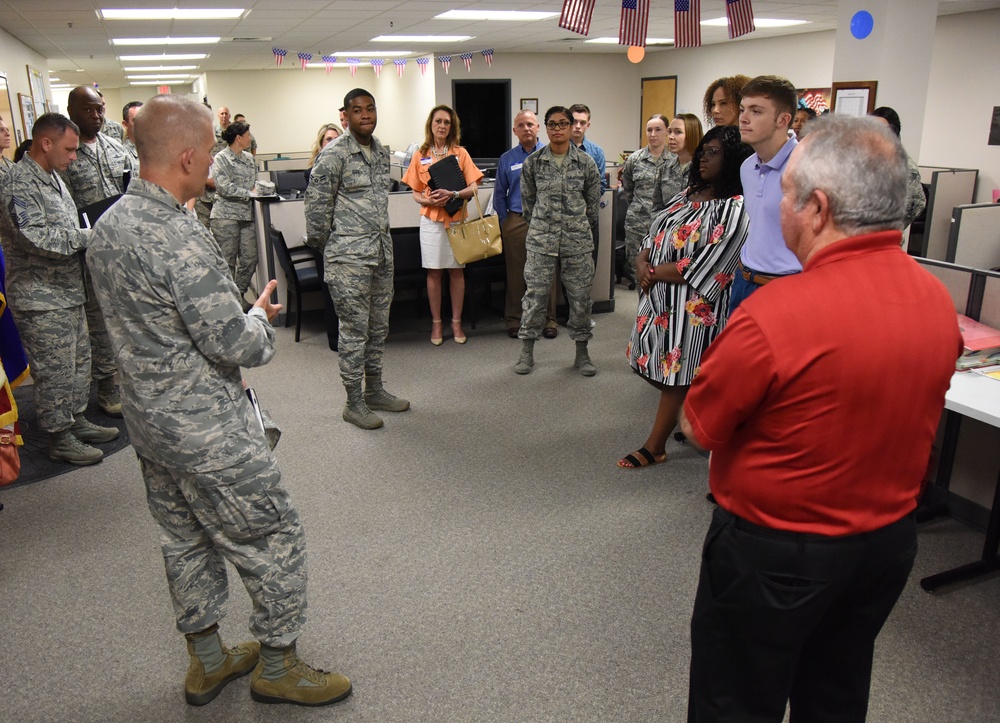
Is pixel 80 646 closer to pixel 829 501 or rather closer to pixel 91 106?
pixel 829 501

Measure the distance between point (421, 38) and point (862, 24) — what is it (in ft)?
21.9

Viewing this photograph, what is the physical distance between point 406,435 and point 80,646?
1719 millimetres

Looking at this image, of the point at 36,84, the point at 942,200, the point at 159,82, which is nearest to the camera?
the point at 942,200

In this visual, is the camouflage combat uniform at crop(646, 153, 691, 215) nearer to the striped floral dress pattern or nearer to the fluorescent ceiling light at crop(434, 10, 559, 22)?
the striped floral dress pattern

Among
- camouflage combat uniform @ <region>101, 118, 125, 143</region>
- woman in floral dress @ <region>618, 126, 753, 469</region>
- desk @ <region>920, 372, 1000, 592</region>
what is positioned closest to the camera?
desk @ <region>920, 372, 1000, 592</region>

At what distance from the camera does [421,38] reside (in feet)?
32.8

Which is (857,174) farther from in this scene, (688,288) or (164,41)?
(164,41)

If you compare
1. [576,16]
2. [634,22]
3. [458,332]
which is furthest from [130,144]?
[634,22]

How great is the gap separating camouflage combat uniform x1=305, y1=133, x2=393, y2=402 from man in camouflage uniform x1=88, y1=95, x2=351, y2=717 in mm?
1674

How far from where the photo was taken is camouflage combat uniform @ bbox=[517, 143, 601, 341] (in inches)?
165

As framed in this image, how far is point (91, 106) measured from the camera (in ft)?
12.0

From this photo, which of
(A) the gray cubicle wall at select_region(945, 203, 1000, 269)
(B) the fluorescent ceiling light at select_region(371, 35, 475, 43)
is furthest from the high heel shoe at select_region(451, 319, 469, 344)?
(B) the fluorescent ceiling light at select_region(371, 35, 475, 43)

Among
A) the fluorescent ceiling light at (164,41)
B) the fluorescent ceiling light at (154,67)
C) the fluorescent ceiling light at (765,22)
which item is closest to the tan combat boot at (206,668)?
the fluorescent ceiling light at (765,22)

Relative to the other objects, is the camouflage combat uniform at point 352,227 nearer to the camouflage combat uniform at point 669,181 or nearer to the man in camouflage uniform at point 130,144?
the man in camouflage uniform at point 130,144
